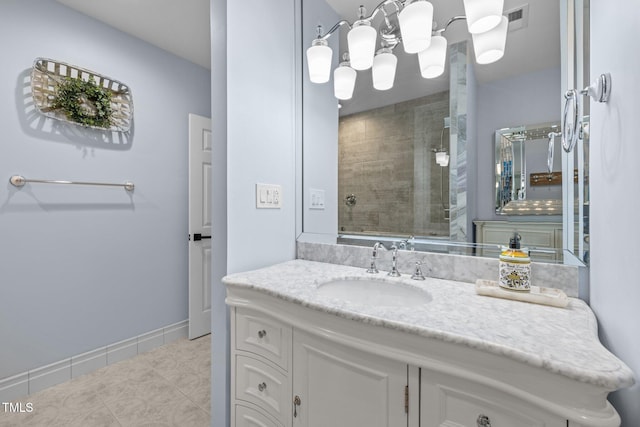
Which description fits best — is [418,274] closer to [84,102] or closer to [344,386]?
[344,386]

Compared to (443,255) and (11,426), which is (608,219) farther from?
(11,426)

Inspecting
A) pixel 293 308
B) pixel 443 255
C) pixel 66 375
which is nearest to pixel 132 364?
pixel 66 375

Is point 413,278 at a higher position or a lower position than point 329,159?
lower

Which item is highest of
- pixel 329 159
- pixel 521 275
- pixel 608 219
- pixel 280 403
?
pixel 329 159

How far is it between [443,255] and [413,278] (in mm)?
155

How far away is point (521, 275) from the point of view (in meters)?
0.90

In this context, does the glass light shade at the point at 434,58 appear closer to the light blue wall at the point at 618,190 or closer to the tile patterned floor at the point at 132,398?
the light blue wall at the point at 618,190

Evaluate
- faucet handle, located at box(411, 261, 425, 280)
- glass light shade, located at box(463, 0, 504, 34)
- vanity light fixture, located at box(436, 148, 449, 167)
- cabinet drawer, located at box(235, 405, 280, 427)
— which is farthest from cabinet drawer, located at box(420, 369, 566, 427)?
glass light shade, located at box(463, 0, 504, 34)

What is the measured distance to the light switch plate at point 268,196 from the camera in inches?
55.5

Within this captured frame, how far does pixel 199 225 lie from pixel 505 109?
8.00ft

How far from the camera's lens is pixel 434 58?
1235 mm

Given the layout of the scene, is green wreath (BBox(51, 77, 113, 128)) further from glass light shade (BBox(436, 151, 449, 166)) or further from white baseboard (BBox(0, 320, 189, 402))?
glass light shade (BBox(436, 151, 449, 166))

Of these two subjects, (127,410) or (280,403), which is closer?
(280,403)

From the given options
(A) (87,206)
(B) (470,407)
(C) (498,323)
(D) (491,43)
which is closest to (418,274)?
(C) (498,323)
